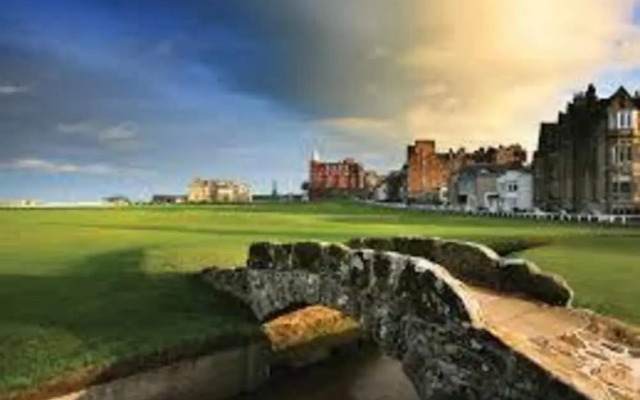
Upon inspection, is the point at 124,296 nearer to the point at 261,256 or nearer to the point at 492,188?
the point at 261,256

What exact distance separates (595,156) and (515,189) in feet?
142

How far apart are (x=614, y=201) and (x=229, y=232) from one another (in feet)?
172

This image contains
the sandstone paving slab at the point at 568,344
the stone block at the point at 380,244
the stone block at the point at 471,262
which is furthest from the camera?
the stone block at the point at 380,244

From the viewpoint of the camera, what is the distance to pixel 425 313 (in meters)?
21.4

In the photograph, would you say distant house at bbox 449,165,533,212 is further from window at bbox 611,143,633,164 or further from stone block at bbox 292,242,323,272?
stone block at bbox 292,242,323,272

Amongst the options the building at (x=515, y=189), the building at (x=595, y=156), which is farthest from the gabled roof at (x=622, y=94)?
the building at (x=515, y=189)

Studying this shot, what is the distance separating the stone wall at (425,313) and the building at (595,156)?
7899 centimetres

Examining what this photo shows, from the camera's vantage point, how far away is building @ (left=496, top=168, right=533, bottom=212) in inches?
5827

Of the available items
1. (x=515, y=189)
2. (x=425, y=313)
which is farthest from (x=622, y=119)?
(x=425, y=313)

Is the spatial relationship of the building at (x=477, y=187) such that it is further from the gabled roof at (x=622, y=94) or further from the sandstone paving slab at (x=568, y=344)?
the sandstone paving slab at (x=568, y=344)

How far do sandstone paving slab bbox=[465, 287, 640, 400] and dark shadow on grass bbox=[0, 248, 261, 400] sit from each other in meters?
8.63

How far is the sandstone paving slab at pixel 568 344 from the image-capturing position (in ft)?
61.2

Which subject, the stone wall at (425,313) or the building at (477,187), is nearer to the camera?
the stone wall at (425,313)

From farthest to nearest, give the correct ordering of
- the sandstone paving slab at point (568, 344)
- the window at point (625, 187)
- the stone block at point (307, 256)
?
the window at point (625, 187) < the stone block at point (307, 256) < the sandstone paving slab at point (568, 344)
